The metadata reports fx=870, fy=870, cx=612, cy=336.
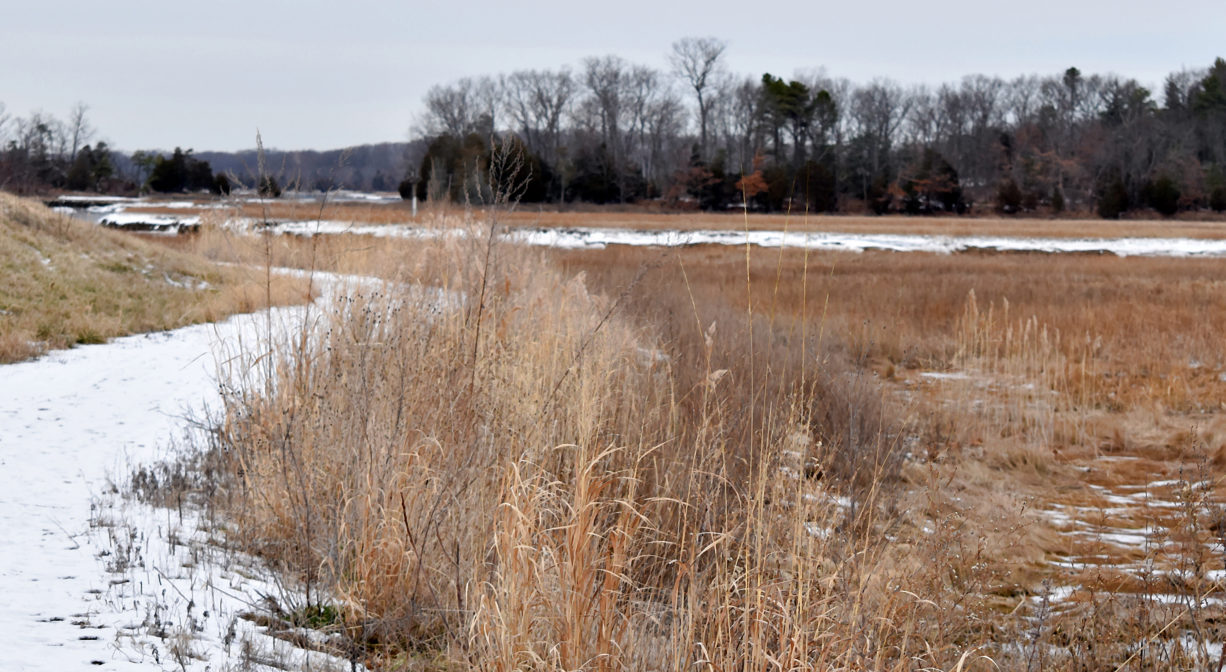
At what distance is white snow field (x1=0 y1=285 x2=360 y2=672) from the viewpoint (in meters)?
3.02

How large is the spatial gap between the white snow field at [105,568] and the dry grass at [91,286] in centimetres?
291

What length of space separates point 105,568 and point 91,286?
34.1 ft

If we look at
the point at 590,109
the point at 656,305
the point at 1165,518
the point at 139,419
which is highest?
the point at 590,109

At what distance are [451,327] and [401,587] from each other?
8.49 ft

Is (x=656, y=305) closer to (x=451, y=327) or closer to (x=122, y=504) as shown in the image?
(x=451, y=327)

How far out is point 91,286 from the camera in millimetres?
12492

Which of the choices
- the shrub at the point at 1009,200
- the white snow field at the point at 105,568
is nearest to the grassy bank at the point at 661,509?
the white snow field at the point at 105,568

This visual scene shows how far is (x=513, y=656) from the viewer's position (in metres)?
2.78

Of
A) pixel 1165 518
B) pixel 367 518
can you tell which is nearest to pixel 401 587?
pixel 367 518

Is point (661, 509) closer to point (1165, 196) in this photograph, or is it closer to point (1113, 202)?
point (1113, 202)

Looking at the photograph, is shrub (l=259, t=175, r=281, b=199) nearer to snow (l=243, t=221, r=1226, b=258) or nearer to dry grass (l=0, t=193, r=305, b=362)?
dry grass (l=0, t=193, r=305, b=362)

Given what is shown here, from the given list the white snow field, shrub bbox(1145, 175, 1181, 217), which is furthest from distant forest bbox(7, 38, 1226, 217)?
the white snow field

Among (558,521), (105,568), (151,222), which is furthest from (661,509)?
(151,222)

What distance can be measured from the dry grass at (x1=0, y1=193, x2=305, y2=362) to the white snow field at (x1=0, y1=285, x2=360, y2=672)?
2.91 meters
